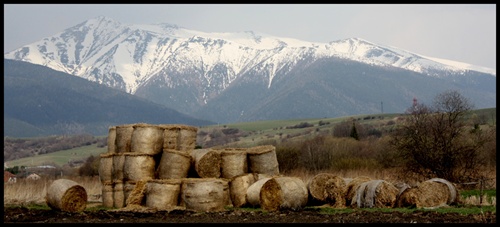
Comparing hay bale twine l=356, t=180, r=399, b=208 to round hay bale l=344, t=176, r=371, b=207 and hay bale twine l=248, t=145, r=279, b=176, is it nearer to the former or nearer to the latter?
round hay bale l=344, t=176, r=371, b=207

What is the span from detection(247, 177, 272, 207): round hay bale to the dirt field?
1.70 m

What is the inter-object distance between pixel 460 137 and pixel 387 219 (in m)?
22.9

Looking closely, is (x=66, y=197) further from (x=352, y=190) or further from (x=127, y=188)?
(x=352, y=190)

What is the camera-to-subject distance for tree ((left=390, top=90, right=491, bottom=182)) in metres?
44.7

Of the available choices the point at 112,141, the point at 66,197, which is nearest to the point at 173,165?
the point at 112,141

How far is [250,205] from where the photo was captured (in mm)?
32594

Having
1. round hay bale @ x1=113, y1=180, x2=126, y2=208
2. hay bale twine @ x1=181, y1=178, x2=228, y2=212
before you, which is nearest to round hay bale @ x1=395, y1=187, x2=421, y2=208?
hay bale twine @ x1=181, y1=178, x2=228, y2=212

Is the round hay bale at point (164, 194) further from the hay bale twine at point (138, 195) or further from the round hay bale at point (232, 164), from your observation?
the round hay bale at point (232, 164)

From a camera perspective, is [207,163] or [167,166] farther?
[207,163]

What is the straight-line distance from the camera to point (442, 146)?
45.2m

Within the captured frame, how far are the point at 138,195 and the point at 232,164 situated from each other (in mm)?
3928

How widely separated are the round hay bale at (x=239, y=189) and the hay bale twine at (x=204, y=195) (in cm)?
157

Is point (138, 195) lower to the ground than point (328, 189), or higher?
lower

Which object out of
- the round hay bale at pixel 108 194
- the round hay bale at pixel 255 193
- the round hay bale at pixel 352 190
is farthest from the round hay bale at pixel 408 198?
the round hay bale at pixel 108 194
